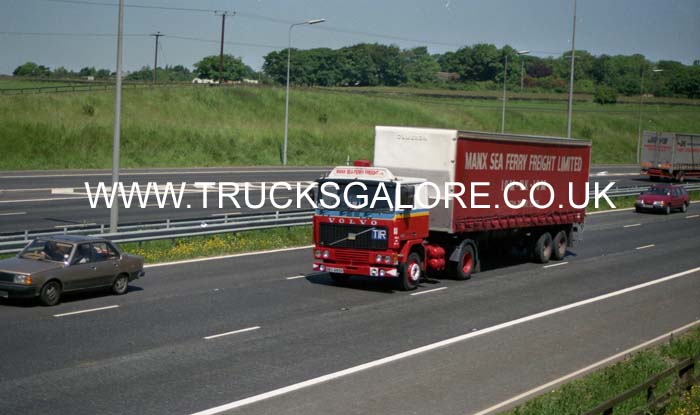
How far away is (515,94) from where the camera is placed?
139250 mm

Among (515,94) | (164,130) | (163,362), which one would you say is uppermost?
(515,94)

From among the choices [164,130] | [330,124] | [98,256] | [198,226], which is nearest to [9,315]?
[98,256]

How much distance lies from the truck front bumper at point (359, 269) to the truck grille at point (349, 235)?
1.58 feet

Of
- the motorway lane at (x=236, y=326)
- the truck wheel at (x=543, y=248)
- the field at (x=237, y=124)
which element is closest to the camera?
the motorway lane at (x=236, y=326)

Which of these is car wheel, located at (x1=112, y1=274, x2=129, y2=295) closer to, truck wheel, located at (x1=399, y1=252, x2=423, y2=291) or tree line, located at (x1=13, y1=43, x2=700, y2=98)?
truck wheel, located at (x1=399, y1=252, x2=423, y2=291)

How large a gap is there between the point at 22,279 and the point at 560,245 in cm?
1806

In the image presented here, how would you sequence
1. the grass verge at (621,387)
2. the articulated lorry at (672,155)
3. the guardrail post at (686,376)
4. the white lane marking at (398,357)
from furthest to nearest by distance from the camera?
the articulated lorry at (672,155) < the white lane marking at (398,357) < the guardrail post at (686,376) < the grass verge at (621,387)

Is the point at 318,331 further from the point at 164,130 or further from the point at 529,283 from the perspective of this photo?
the point at 164,130

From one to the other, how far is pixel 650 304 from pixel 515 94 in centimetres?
12124

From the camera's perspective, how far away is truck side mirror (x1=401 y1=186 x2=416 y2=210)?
21203 mm

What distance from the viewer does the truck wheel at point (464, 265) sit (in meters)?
23.8

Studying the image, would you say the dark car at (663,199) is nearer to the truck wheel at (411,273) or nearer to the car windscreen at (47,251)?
the truck wheel at (411,273)

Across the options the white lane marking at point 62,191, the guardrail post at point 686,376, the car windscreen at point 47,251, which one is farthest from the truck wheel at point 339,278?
the white lane marking at point 62,191

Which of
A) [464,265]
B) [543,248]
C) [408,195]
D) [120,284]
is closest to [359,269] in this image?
[408,195]
